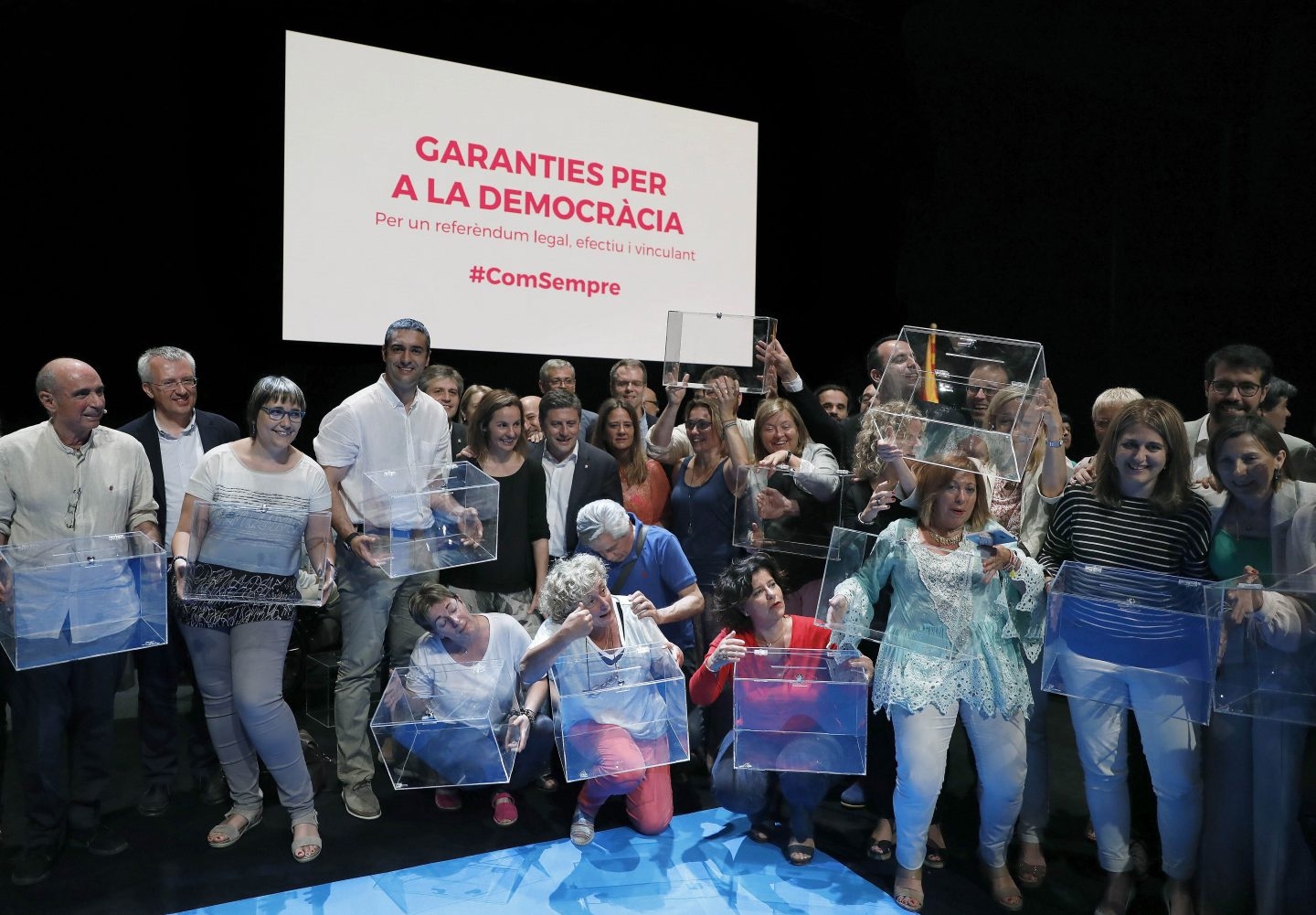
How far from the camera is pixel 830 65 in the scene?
608 cm

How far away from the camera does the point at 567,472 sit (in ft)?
12.6

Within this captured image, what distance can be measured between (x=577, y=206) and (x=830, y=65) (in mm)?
2058

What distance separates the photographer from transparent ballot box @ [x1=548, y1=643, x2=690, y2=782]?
9.61ft

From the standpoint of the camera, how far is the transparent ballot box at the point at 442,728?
290cm

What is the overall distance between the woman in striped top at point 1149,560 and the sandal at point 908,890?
1.74ft

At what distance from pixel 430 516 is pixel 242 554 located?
60 centimetres

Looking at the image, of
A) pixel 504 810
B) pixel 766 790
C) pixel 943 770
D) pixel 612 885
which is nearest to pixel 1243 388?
pixel 943 770

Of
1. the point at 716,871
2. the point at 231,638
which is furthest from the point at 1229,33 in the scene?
the point at 231,638

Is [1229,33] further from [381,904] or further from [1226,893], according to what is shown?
[381,904]

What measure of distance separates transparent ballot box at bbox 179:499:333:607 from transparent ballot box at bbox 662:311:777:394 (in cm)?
164

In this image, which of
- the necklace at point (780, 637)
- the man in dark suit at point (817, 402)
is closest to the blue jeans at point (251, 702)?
the necklace at point (780, 637)

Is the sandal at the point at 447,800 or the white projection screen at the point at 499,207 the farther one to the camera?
the white projection screen at the point at 499,207

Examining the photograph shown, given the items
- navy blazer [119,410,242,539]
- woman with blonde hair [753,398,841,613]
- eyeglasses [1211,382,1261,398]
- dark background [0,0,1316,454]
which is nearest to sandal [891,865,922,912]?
woman with blonde hair [753,398,841,613]

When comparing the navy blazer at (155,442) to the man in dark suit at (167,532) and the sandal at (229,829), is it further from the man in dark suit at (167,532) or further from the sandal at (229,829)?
the sandal at (229,829)
